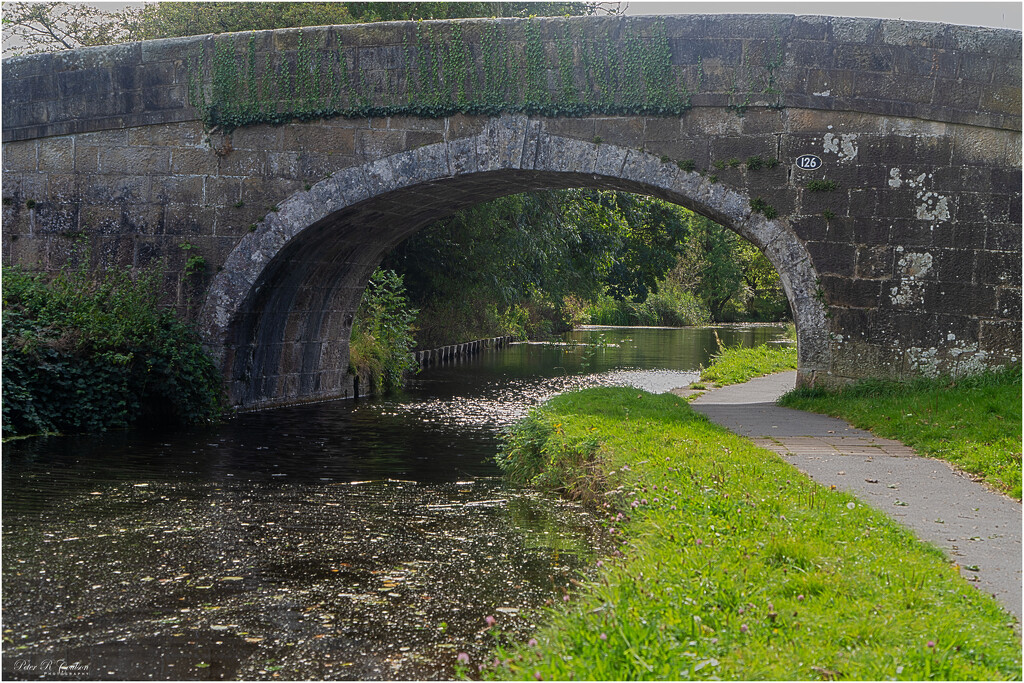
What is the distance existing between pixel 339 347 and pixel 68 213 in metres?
3.92

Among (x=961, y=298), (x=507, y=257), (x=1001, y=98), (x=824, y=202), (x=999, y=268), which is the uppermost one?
(x=1001, y=98)

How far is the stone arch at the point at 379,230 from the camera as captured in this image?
9750 mm

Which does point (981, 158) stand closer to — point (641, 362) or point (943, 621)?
point (943, 621)

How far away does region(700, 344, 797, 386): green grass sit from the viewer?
1390 centimetres

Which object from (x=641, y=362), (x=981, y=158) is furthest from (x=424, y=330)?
(x=981, y=158)

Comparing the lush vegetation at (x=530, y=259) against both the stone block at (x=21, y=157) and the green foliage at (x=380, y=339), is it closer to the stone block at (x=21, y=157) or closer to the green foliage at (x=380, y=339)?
the green foliage at (x=380, y=339)

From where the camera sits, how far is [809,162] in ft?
31.4

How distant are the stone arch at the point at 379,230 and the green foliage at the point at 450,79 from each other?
1.18ft

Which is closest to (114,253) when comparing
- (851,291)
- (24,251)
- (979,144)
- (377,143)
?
(24,251)

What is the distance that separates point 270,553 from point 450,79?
595 cm

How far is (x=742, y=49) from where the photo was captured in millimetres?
9633

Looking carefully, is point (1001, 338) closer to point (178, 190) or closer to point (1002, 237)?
point (1002, 237)

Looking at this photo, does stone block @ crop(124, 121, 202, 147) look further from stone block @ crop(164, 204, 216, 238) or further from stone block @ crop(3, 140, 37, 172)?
stone block @ crop(3, 140, 37, 172)

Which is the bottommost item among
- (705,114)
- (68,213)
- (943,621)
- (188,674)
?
(188,674)
